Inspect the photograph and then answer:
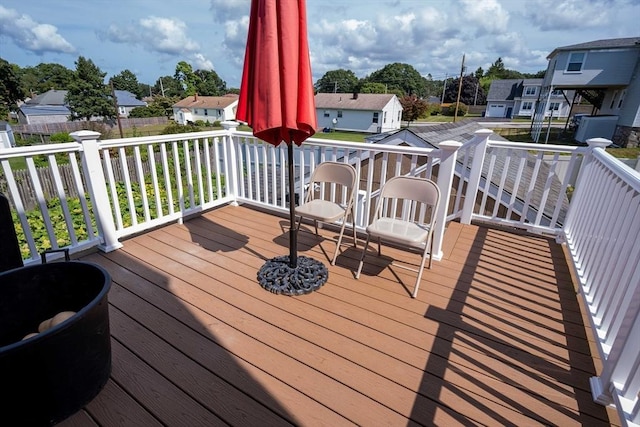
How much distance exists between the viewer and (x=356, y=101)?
113ft

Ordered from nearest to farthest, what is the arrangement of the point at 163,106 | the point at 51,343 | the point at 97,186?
the point at 51,343
the point at 97,186
the point at 163,106

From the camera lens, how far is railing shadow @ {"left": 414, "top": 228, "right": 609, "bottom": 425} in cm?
151

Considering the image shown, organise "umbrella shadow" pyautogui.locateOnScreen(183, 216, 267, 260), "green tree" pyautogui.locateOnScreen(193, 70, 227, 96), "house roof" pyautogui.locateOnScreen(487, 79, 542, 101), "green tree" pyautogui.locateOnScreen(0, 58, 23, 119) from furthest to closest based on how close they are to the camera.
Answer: "green tree" pyautogui.locateOnScreen(193, 70, 227, 96)
"house roof" pyautogui.locateOnScreen(487, 79, 542, 101)
"green tree" pyautogui.locateOnScreen(0, 58, 23, 119)
"umbrella shadow" pyautogui.locateOnScreen(183, 216, 267, 260)

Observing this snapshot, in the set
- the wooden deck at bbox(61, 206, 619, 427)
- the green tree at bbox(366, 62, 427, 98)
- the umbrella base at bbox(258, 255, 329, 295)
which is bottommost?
the wooden deck at bbox(61, 206, 619, 427)

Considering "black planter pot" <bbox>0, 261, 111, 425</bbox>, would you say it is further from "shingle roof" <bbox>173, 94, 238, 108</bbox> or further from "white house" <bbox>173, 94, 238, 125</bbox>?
"shingle roof" <bbox>173, 94, 238, 108</bbox>

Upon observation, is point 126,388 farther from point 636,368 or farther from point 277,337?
point 636,368

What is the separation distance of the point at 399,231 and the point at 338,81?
7316cm

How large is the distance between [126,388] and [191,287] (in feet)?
2.99

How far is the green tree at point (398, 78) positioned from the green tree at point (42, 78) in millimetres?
58555

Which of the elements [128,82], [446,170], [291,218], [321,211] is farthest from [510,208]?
[128,82]

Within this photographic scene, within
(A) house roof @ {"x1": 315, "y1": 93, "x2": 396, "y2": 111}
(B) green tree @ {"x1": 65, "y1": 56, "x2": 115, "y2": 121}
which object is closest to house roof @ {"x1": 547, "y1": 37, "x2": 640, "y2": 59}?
(A) house roof @ {"x1": 315, "y1": 93, "x2": 396, "y2": 111}

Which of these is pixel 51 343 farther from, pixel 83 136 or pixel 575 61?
pixel 575 61

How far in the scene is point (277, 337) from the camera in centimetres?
192

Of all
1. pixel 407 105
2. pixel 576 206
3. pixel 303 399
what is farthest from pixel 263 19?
pixel 407 105
